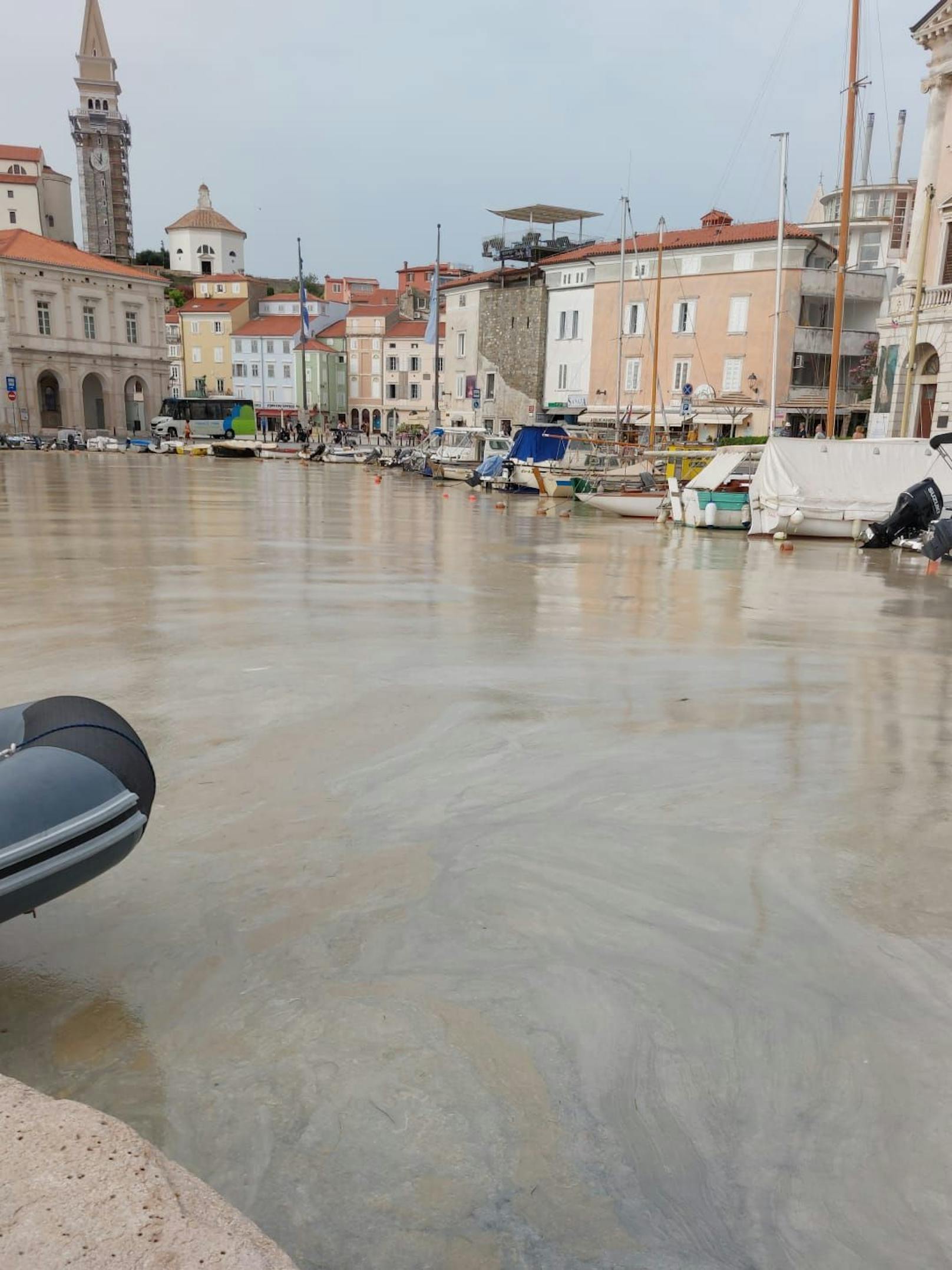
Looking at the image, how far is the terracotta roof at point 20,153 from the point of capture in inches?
3452

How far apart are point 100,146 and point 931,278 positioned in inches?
4086

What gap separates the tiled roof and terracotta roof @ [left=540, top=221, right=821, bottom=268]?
69464 mm

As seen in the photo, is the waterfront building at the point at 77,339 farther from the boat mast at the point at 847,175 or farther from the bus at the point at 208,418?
the boat mast at the point at 847,175

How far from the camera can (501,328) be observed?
5775cm

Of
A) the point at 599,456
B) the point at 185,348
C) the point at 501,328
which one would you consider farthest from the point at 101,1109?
the point at 185,348

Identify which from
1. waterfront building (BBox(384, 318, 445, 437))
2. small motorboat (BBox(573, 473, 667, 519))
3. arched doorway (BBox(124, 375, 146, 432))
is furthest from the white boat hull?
waterfront building (BBox(384, 318, 445, 437))

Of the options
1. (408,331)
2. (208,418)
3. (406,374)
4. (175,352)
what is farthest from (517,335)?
(175,352)

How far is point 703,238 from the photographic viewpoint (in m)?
46.5

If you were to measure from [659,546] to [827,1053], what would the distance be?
16.3 meters

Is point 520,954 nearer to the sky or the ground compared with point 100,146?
nearer to the ground

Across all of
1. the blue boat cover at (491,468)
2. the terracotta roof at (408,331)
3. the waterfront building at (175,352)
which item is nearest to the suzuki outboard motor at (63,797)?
the blue boat cover at (491,468)

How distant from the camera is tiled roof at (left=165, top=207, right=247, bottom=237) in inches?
4247

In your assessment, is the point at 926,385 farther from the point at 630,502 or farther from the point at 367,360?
the point at 367,360

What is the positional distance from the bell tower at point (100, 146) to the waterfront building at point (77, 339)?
43.2 m
